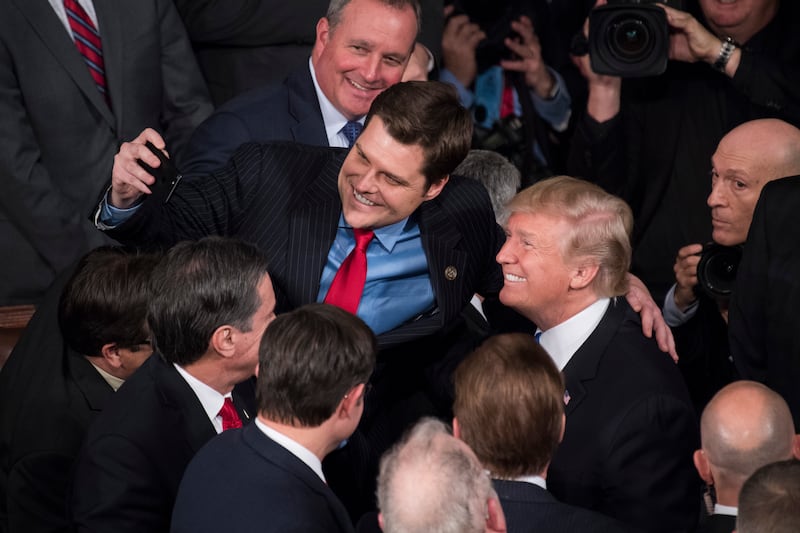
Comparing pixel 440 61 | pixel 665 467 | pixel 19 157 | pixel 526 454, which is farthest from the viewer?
pixel 440 61

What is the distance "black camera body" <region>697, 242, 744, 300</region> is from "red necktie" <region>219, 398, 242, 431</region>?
1.60 m

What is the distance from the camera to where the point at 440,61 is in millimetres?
4812

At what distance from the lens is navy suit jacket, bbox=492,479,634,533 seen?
2471 millimetres

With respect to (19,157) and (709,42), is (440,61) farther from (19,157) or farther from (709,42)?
(19,157)

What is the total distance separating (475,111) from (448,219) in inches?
64.3

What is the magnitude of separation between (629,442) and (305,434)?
88cm

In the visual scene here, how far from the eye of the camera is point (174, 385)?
284cm

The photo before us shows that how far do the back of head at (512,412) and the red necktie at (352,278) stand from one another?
Answer: 746mm

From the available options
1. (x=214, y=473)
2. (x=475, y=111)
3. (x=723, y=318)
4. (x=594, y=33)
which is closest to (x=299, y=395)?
(x=214, y=473)

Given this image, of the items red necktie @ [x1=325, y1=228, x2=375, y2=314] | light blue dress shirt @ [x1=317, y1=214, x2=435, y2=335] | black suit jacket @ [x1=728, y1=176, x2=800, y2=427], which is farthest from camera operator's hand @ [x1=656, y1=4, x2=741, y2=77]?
red necktie @ [x1=325, y1=228, x2=375, y2=314]

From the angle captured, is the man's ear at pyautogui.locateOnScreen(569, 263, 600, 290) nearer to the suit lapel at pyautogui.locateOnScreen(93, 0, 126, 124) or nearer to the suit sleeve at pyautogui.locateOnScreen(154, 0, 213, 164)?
the suit sleeve at pyautogui.locateOnScreen(154, 0, 213, 164)

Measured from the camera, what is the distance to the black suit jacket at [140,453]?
271 centimetres

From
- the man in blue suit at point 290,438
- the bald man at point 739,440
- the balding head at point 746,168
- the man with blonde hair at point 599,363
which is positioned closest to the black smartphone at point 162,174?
the man in blue suit at point 290,438

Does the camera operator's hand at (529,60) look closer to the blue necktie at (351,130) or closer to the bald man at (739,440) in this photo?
the blue necktie at (351,130)
